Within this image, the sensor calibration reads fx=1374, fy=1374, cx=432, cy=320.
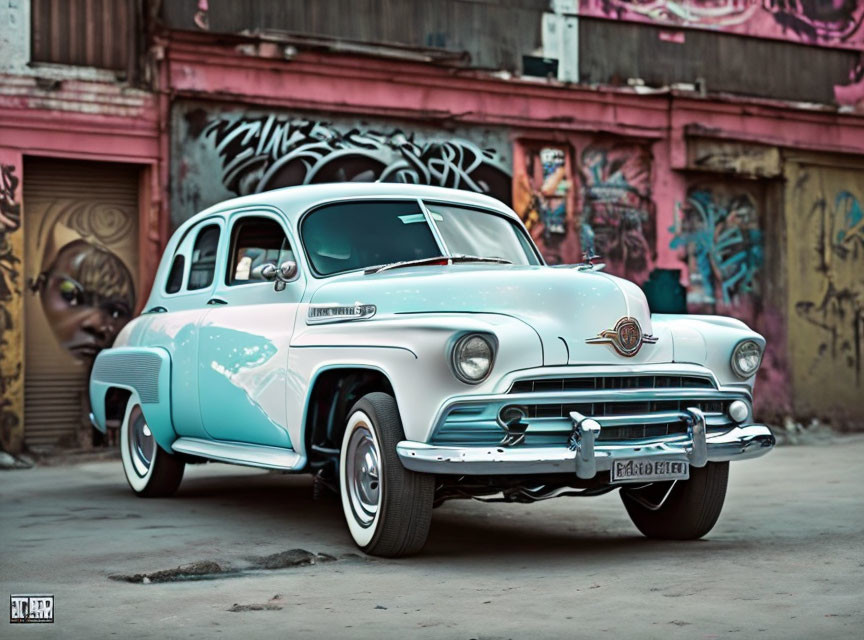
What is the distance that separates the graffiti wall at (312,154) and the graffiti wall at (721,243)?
9.18 feet

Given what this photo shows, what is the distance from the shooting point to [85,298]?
1379 cm

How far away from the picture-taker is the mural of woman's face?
44.9 feet

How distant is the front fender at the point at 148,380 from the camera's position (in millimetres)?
8922

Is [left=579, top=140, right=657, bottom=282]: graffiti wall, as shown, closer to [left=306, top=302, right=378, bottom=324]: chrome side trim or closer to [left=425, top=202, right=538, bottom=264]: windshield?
[left=425, top=202, right=538, bottom=264]: windshield

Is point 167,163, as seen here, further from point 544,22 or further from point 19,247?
point 544,22

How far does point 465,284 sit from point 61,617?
2525 millimetres

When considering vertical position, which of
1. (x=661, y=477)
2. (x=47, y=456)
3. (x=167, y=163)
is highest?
(x=167, y=163)

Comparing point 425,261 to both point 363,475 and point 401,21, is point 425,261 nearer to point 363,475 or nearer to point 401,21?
point 363,475

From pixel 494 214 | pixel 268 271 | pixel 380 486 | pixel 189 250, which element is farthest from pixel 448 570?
pixel 189 250

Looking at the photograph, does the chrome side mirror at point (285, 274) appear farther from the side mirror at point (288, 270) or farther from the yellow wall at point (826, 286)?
the yellow wall at point (826, 286)

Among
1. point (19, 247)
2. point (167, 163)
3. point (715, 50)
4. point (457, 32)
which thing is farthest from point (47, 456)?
point (715, 50)

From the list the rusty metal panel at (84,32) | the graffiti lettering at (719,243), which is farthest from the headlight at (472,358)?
the graffiti lettering at (719,243)

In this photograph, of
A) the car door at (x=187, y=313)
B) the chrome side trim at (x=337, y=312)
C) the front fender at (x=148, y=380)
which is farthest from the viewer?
the front fender at (x=148, y=380)

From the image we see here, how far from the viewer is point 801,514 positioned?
860 centimetres
